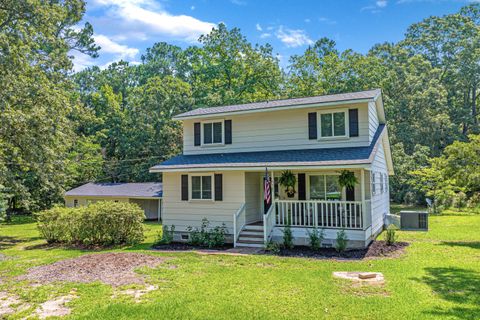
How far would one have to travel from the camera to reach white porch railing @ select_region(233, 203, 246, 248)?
1317 centimetres

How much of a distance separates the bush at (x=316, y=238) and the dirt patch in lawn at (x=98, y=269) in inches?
207

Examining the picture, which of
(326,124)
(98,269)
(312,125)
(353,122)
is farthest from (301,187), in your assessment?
(98,269)

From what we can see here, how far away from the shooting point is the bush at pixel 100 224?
46.5ft

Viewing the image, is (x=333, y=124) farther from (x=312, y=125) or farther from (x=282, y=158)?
(x=282, y=158)

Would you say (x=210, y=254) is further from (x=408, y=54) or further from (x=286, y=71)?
(x=408, y=54)

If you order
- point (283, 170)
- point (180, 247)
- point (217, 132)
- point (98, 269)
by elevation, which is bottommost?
point (180, 247)

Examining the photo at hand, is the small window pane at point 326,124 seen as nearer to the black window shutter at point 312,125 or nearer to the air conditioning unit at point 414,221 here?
the black window shutter at point 312,125

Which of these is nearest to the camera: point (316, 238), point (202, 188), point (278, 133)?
point (316, 238)

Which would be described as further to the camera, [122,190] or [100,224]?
[122,190]

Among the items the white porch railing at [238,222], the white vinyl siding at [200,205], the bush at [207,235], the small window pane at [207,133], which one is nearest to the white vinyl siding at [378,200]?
the white porch railing at [238,222]

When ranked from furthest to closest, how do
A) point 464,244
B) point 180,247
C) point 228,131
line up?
point 228,131, point 180,247, point 464,244

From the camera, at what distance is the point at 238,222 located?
531 inches

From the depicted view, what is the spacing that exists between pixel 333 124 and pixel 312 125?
33.8 inches

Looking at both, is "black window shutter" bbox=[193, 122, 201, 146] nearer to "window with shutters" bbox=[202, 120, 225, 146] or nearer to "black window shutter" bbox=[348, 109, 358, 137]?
"window with shutters" bbox=[202, 120, 225, 146]
